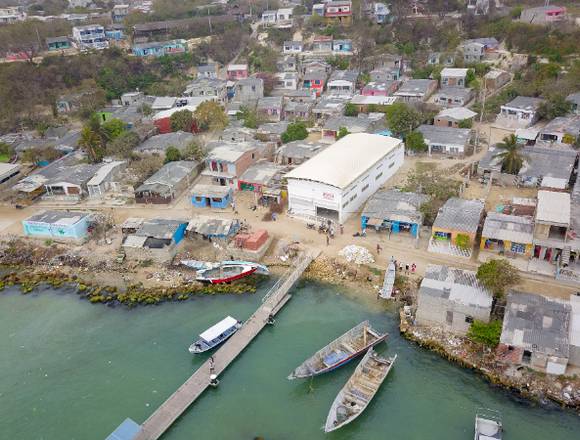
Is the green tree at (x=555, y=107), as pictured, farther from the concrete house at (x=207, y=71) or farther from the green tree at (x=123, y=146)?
the concrete house at (x=207, y=71)

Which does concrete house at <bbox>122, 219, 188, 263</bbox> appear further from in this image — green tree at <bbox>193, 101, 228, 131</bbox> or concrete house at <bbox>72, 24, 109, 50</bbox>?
concrete house at <bbox>72, 24, 109, 50</bbox>

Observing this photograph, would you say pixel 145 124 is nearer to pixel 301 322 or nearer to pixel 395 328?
pixel 301 322

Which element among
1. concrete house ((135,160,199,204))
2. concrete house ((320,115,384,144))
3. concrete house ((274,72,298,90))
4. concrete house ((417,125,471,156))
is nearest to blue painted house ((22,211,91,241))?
concrete house ((135,160,199,204))

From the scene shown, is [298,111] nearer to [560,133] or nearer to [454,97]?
[454,97]

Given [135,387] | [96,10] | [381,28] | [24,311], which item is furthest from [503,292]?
[96,10]

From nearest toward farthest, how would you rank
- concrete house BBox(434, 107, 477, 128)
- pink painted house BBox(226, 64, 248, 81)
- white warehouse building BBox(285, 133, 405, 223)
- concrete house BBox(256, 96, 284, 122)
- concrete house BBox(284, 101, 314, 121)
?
1. white warehouse building BBox(285, 133, 405, 223)
2. concrete house BBox(434, 107, 477, 128)
3. concrete house BBox(284, 101, 314, 121)
4. concrete house BBox(256, 96, 284, 122)
5. pink painted house BBox(226, 64, 248, 81)

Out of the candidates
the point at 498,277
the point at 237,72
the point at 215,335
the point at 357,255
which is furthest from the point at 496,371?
the point at 237,72
